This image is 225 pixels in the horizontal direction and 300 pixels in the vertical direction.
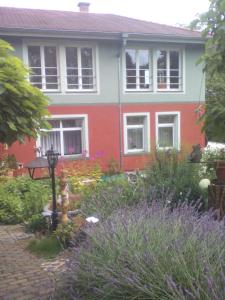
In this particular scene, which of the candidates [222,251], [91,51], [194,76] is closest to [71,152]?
[91,51]

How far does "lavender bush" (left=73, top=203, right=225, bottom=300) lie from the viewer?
113 inches

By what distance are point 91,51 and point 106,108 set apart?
8.04 ft

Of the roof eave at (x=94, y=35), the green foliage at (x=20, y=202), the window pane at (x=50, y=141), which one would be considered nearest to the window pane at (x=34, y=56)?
the roof eave at (x=94, y=35)

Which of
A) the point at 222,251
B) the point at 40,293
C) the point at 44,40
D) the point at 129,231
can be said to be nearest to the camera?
the point at 222,251

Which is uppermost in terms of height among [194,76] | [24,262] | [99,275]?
[194,76]

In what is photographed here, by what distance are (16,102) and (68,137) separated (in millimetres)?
12221

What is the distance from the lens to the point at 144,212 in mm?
4391

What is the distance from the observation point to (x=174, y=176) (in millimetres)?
7340

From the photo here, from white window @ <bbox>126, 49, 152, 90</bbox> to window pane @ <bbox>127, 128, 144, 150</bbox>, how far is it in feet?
6.23

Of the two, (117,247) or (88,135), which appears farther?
(88,135)

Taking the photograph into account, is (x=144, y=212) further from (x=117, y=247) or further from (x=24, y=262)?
(x=24, y=262)

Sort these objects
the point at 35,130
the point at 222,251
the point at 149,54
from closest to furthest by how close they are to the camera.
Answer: the point at 222,251 → the point at 35,130 → the point at 149,54

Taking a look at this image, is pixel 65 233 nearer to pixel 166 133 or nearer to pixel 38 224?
pixel 38 224

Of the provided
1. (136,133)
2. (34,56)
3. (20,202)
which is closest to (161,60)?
(136,133)
